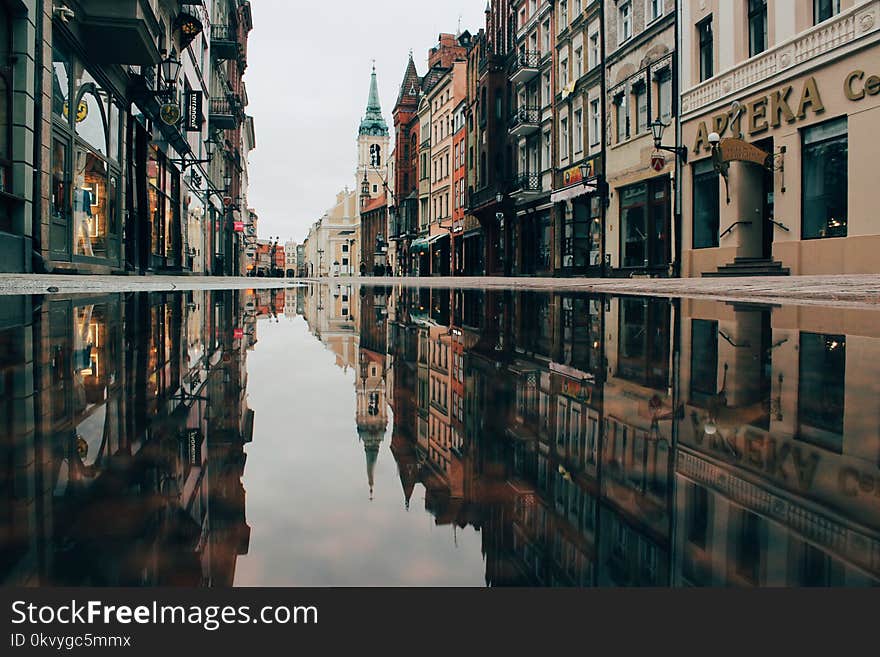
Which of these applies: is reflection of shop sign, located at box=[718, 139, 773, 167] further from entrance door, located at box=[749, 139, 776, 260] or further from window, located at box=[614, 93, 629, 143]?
window, located at box=[614, 93, 629, 143]

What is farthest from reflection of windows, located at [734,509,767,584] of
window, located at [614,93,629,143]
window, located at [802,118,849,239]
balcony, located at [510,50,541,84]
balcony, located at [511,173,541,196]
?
balcony, located at [510,50,541,84]

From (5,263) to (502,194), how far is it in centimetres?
2694

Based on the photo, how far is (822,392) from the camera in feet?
6.17

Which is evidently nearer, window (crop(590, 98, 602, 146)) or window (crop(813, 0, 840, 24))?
window (crop(813, 0, 840, 24))

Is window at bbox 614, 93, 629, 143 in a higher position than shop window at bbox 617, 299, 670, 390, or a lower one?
higher

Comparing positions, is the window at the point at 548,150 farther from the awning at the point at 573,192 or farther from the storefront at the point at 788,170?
the storefront at the point at 788,170

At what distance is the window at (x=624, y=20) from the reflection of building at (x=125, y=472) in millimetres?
24638

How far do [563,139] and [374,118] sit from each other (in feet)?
330

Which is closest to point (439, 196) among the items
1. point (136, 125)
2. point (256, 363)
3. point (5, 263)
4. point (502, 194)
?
point (502, 194)

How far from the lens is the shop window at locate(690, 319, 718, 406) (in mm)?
1878

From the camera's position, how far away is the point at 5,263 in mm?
10469

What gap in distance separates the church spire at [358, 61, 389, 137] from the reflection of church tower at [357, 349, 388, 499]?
124867mm

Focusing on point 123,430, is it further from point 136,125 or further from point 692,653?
point 136,125

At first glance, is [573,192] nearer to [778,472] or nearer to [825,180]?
[825,180]
